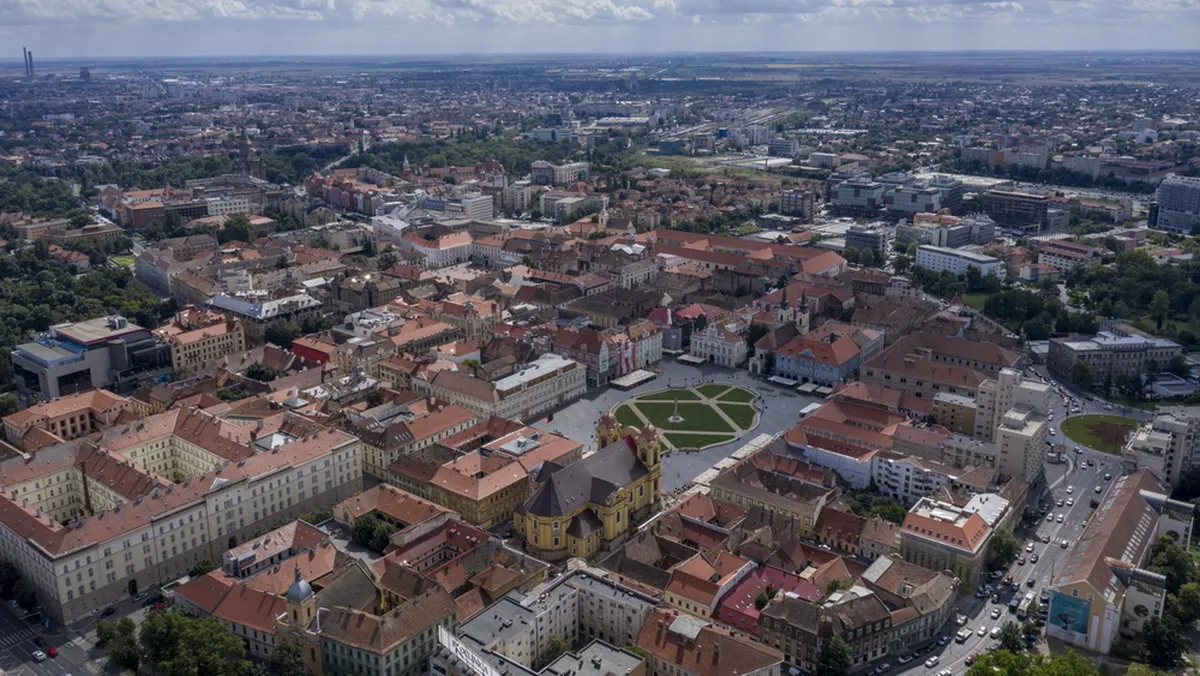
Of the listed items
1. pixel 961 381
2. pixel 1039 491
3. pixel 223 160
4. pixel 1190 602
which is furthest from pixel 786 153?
pixel 1190 602

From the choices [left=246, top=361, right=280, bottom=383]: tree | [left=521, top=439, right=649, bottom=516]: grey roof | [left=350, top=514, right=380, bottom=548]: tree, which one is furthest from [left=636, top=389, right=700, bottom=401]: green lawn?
[left=350, top=514, right=380, bottom=548]: tree

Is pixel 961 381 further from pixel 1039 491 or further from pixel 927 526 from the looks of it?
pixel 927 526

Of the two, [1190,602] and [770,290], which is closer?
[1190,602]

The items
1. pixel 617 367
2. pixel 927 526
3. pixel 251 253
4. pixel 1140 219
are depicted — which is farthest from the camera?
pixel 1140 219

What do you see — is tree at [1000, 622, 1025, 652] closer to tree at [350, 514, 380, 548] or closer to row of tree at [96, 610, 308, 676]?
row of tree at [96, 610, 308, 676]

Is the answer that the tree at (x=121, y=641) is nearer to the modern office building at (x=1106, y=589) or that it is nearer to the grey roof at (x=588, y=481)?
the grey roof at (x=588, y=481)

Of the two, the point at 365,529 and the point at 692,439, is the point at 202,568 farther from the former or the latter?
the point at 692,439
